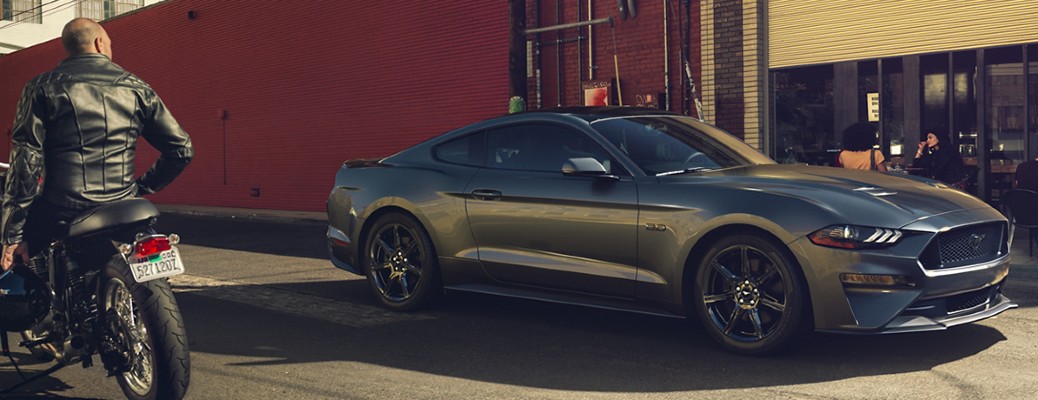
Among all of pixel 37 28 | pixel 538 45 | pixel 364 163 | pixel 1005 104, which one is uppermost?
pixel 37 28

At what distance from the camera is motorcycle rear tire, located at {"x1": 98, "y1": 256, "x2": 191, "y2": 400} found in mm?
4625

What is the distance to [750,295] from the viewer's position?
6039 millimetres

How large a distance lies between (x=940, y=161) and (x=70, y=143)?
10936mm

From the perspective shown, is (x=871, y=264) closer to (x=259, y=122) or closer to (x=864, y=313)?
(x=864, y=313)

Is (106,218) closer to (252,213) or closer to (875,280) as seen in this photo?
(875,280)

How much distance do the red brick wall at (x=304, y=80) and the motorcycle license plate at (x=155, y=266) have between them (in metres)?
15.1

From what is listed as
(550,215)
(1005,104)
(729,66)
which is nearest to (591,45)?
(729,66)

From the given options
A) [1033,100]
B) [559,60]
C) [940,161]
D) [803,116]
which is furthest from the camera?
[559,60]

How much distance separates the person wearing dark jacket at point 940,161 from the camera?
43.6ft

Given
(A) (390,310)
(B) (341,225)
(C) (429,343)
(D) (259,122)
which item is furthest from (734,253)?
(D) (259,122)

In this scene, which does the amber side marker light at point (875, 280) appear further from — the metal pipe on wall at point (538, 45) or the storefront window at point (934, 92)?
the metal pipe on wall at point (538, 45)

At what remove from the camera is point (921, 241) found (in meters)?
5.70

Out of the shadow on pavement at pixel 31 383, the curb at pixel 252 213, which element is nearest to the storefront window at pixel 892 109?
the curb at pixel 252 213

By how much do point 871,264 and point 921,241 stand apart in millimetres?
288
